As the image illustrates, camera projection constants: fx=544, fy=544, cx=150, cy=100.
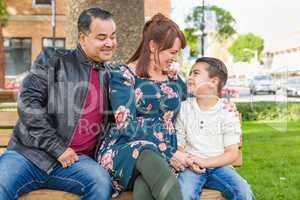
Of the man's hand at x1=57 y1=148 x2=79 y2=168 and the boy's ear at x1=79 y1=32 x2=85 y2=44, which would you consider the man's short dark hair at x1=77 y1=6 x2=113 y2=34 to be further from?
the man's hand at x1=57 y1=148 x2=79 y2=168

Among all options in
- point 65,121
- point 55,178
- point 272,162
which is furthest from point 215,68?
point 272,162

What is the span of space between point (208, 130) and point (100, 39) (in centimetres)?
95

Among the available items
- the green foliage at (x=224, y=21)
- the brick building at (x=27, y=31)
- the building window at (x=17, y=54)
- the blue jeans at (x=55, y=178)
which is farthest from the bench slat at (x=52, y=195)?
the green foliage at (x=224, y=21)

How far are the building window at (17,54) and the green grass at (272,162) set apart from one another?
25554 millimetres

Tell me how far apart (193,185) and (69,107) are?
0.94 m

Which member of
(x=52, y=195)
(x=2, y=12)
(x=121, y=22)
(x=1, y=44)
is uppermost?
(x=2, y=12)

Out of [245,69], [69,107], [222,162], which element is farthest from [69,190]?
[245,69]

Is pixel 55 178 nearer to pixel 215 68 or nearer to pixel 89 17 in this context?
pixel 89 17

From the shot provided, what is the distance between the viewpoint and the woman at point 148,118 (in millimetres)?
3115

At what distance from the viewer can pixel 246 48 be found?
284 feet

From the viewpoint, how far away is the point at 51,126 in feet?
11.4

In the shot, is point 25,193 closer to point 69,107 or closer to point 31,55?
point 69,107

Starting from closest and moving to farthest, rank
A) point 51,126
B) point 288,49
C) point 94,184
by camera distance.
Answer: point 94,184 < point 51,126 < point 288,49

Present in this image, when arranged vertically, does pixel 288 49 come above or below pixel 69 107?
above
